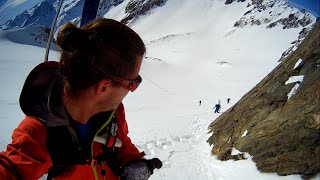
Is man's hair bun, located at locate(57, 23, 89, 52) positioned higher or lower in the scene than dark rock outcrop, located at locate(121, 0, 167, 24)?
higher

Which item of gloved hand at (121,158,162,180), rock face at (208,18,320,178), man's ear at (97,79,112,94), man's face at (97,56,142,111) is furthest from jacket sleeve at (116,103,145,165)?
rock face at (208,18,320,178)

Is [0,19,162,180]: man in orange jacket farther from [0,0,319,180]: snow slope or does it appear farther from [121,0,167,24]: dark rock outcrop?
[121,0,167,24]: dark rock outcrop

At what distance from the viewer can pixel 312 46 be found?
7.20m

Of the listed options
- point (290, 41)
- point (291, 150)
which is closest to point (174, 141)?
point (291, 150)

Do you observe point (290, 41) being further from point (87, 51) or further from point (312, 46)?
point (87, 51)

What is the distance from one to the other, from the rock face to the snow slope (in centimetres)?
35

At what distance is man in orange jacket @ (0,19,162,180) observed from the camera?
1.71 m

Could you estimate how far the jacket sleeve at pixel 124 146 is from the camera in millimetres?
2447

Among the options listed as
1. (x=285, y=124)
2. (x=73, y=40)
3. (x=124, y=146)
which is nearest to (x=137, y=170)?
(x=124, y=146)

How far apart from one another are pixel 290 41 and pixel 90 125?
106461 mm

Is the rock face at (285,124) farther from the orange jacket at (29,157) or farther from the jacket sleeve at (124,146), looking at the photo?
the orange jacket at (29,157)

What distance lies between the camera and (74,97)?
1889mm

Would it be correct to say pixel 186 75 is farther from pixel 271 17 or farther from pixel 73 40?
pixel 271 17

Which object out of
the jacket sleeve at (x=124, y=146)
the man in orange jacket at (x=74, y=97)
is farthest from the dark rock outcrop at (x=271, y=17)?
the man in orange jacket at (x=74, y=97)
